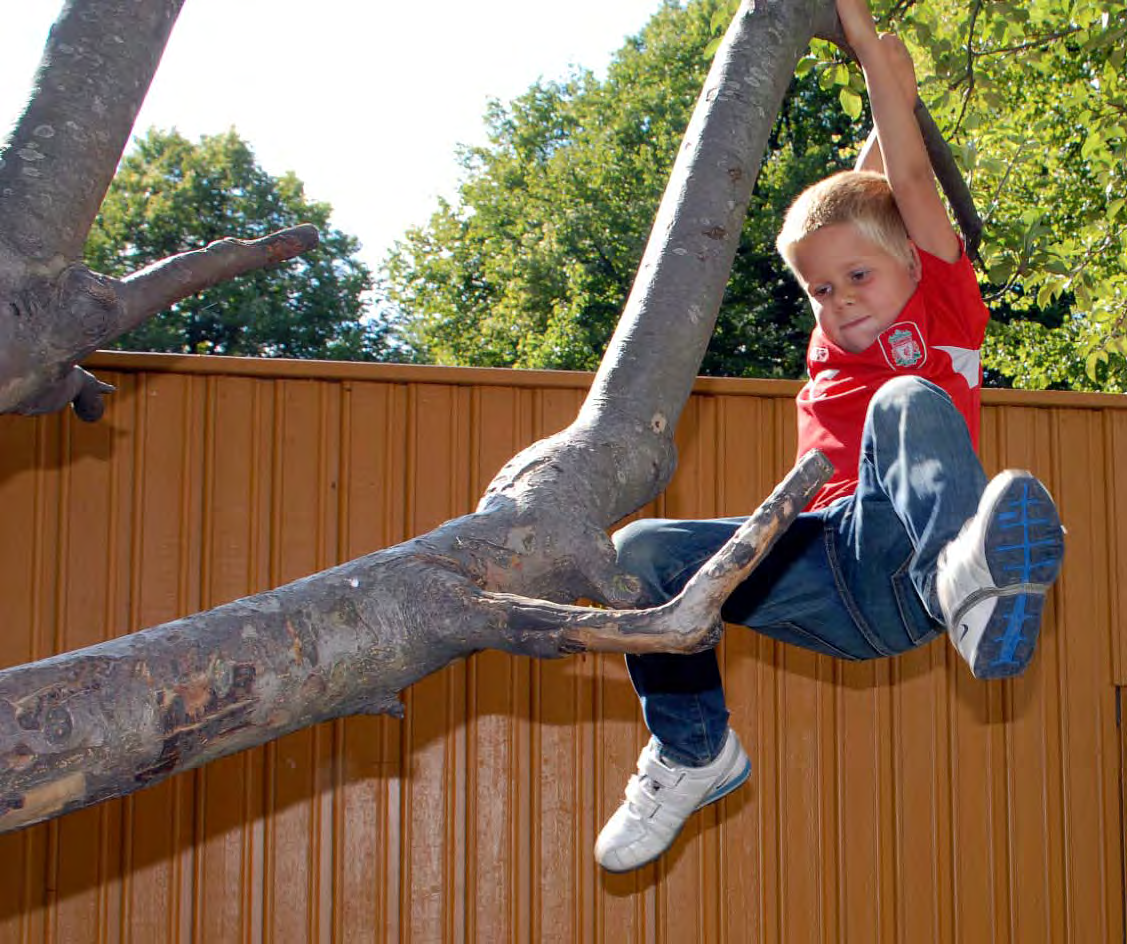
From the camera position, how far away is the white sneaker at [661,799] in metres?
2.51

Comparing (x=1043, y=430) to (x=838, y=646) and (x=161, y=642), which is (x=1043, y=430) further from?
(x=161, y=642)

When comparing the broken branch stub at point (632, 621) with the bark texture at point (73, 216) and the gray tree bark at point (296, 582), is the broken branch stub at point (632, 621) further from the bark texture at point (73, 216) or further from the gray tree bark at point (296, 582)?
the bark texture at point (73, 216)

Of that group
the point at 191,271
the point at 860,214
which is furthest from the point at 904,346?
the point at 191,271

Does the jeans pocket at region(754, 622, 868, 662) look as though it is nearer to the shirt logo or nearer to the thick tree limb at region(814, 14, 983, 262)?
the shirt logo

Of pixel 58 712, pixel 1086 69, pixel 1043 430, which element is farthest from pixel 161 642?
pixel 1086 69

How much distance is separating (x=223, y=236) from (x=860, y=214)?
23.5m

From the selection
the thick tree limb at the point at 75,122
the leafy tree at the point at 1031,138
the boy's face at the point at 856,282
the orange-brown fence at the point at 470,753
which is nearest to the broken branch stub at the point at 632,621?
the thick tree limb at the point at 75,122

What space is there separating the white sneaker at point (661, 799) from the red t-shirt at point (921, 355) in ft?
1.96

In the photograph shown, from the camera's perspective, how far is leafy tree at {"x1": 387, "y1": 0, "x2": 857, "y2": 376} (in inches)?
753

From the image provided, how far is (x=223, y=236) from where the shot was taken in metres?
24.3

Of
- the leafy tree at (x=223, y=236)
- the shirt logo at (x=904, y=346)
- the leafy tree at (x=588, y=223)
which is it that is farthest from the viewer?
the leafy tree at (x=223, y=236)

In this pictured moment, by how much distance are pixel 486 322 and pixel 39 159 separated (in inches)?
832

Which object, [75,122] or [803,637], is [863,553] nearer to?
[803,637]

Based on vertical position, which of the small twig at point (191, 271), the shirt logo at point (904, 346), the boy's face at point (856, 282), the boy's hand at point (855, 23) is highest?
the boy's hand at point (855, 23)
